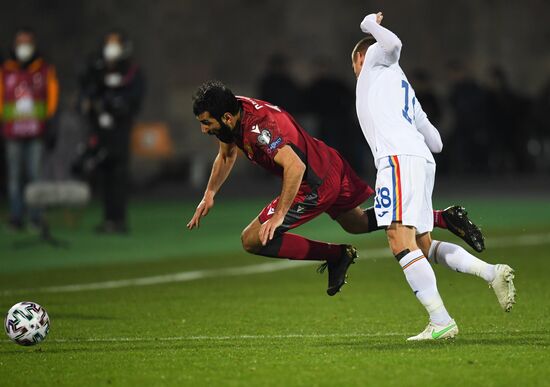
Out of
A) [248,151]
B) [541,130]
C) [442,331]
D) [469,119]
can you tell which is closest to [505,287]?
[442,331]

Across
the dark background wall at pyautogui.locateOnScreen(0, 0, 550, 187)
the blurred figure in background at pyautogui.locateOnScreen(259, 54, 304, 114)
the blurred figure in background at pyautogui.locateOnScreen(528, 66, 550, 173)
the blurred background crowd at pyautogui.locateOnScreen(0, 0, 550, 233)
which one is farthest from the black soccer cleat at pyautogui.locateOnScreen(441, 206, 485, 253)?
the blurred figure in background at pyautogui.locateOnScreen(528, 66, 550, 173)

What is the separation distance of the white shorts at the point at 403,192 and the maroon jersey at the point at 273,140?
60cm

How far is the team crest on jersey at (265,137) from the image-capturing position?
9.24m

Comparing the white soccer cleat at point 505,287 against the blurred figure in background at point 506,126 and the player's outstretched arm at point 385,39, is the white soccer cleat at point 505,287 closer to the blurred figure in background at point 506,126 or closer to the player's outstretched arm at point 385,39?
the player's outstretched arm at point 385,39

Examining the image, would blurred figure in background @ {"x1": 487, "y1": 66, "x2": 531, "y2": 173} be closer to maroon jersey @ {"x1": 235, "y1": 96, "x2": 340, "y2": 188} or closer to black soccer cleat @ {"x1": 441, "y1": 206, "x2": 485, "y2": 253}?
black soccer cleat @ {"x1": 441, "y1": 206, "x2": 485, "y2": 253}

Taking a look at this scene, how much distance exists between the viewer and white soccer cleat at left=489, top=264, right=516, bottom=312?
9.18 m

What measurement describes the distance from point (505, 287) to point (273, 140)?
75.3 inches

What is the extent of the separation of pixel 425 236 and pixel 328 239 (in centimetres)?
860

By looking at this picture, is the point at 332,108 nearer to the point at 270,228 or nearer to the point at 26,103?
the point at 26,103

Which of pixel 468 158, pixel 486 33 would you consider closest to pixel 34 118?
pixel 468 158

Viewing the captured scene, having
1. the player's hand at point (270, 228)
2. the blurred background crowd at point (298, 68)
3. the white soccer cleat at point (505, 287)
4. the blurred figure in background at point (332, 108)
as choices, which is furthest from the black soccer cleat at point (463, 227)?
the blurred figure in background at point (332, 108)

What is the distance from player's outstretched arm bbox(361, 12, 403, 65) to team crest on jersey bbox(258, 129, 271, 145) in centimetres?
97

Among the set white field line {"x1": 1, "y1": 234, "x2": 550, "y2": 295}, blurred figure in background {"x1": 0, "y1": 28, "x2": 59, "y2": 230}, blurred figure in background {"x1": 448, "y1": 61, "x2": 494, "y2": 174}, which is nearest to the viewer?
white field line {"x1": 1, "y1": 234, "x2": 550, "y2": 295}

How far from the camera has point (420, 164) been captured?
9.24 meters
